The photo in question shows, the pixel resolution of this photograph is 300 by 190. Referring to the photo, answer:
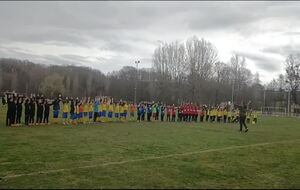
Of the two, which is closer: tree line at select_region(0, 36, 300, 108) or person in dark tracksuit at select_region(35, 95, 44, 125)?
person in dark tracksuit at select_region(35, 95, 44, 125)

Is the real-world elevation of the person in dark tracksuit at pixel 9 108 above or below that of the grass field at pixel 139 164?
above

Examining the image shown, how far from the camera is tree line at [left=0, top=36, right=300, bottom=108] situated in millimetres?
83312

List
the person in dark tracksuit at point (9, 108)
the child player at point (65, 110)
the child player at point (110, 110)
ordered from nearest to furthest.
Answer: the person in dark tracksuit at point (9, 108) → the child player at point (65, 110) → the child player at point (110, 110)

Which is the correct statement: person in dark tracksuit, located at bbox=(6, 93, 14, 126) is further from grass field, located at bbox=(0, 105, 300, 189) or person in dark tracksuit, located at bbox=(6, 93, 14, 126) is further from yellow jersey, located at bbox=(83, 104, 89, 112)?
yellow jersey, located at bbox=(83, 104, 89, 112)

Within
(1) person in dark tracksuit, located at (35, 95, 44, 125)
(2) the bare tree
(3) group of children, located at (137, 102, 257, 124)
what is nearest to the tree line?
(2) the bare tree

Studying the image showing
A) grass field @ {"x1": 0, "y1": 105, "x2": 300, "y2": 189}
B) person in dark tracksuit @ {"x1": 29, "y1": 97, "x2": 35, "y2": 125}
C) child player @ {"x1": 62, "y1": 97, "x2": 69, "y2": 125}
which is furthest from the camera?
child player @ {"x1": 62, "y1": 97, "x2": 69, "y2": 125}

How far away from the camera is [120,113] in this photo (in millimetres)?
32938

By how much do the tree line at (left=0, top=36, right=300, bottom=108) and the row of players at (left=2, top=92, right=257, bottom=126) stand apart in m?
41.8

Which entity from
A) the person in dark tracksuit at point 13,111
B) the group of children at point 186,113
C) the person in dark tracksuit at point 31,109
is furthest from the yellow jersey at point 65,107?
the group of children at point 186,113

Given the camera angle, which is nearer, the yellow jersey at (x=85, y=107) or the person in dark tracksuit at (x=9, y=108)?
the person in dark tracksuit at (x=9, y=108)

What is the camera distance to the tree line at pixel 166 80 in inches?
3280

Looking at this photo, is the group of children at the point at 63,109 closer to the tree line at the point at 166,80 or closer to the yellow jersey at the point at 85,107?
the yellow jersey at the point at 85,107

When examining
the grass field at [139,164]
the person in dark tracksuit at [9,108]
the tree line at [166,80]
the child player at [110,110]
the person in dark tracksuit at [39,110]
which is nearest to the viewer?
the grass field at [139,164]

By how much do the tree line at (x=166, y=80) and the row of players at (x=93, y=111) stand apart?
41780mm
